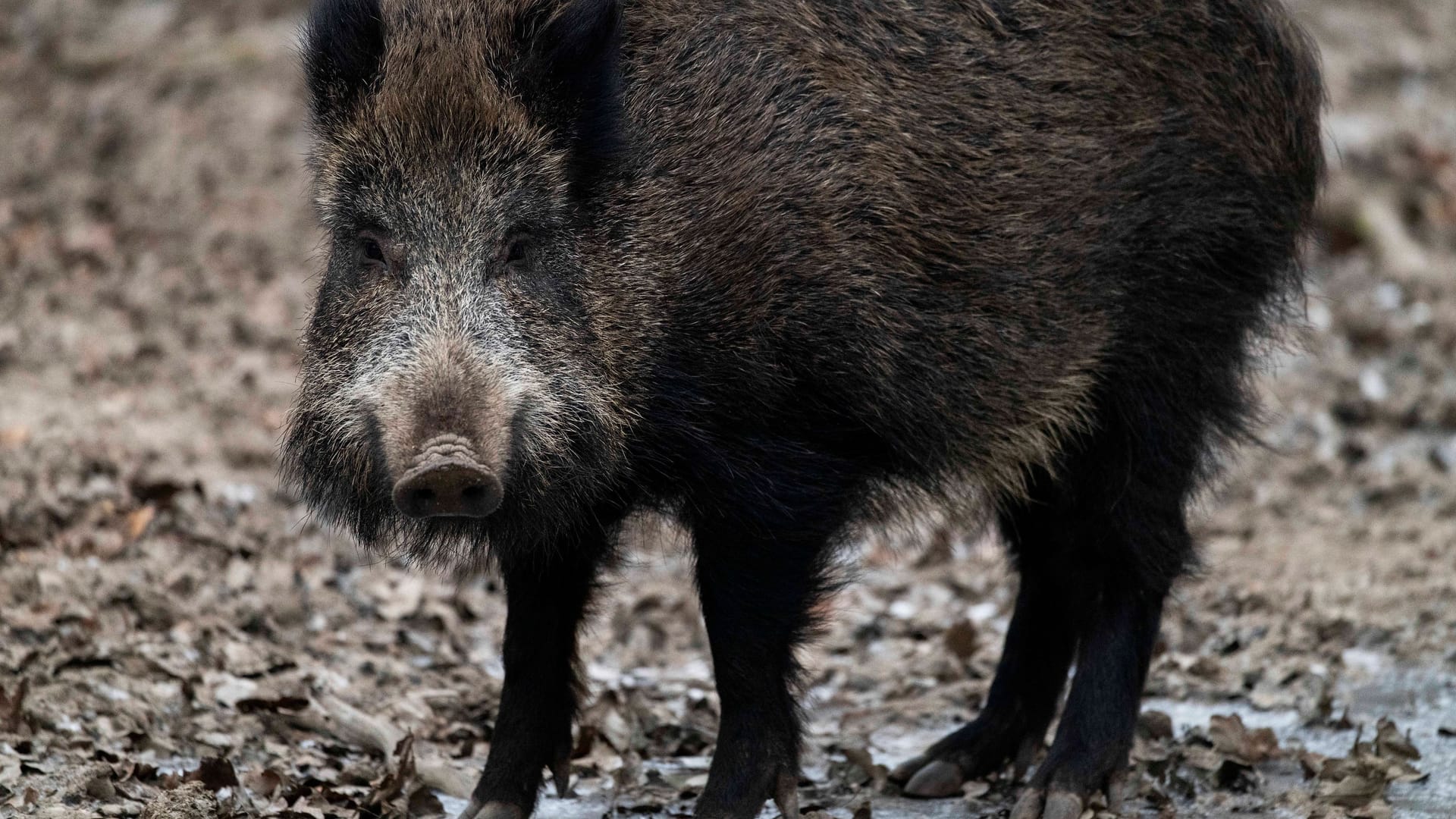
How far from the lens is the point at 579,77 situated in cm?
386

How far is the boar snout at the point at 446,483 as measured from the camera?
3.30 m

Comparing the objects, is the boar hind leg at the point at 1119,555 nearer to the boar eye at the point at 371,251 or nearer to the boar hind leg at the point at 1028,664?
the boar hind leg at the point at 1028,664

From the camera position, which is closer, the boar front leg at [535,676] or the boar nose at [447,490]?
the boar nose at [447,490]

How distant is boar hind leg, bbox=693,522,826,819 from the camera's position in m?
4.07

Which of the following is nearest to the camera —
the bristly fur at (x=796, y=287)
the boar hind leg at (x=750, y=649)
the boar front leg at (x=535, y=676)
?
the bristly fur at (x=796, y=287)

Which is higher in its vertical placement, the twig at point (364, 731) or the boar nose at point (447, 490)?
the boar nose at point (447, 490)

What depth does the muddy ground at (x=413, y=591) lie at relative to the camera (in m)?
4.53

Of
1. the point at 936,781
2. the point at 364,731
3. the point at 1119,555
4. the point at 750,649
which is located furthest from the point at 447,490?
the point at 1119,555

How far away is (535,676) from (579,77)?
148 centimetres

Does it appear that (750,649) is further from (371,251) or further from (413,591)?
(413,591)

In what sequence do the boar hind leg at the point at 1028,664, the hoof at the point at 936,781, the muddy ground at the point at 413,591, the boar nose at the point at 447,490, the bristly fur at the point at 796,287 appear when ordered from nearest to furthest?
the boar nose at the point at 447,490 → the bristly fur at the point at 796,287 → the muddy ground at the point at 413,591 → the hoof at the point at 936,781 → the boar hind leg at the point at 1028,664

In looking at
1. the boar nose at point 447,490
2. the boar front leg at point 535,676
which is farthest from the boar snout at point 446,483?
the boar front leg at point 535,676

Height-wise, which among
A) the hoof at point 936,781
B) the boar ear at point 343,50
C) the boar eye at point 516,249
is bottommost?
the hoof at point 936,781

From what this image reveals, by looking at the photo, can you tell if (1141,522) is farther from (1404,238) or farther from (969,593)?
(1404,238)
